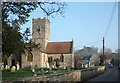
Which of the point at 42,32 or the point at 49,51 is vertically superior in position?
the point at 42,32

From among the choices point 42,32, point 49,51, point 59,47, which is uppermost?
point 42,32

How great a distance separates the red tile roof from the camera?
95281 millimetres

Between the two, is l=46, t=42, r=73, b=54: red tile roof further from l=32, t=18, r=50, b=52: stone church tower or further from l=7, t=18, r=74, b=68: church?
l=32, t=18, r=50, b=52: stone church tower

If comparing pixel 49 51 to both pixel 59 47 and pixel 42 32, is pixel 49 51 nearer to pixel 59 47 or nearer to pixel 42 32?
pixel 59 47

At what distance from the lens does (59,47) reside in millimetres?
96875

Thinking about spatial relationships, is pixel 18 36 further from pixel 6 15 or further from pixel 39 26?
pixel 39 26

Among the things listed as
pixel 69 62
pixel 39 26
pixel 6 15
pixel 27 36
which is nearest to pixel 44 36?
Result: pixel 39 26

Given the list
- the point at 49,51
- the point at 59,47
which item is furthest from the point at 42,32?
the point at 59,47

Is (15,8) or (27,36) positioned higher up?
(15,8)

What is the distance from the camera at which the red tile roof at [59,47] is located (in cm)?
9528

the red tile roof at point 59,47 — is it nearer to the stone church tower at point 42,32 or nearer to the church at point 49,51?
the church at point 49,51

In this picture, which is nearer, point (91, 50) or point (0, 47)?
point (0, 47)

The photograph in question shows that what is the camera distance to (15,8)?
2323cm

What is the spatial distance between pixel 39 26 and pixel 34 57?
9.16 metres
